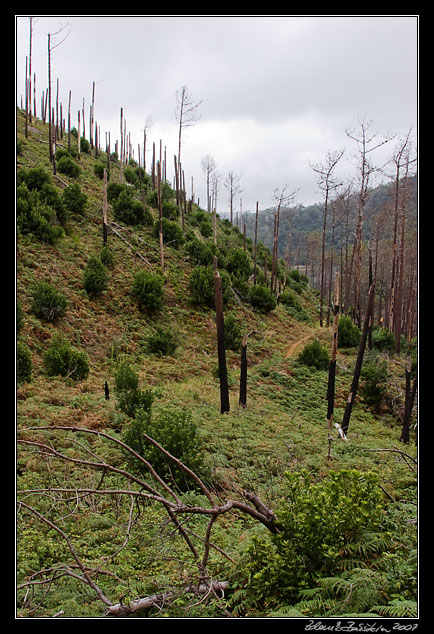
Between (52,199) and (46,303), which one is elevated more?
(52,199)

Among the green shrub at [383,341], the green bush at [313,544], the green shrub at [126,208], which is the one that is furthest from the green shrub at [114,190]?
the green bush at [313,544]

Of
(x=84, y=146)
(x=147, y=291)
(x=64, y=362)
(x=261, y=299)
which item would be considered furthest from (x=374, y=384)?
(x=84, y=146)

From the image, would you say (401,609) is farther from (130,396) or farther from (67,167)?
(67,167)

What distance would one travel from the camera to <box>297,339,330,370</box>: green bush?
2034 centimetres

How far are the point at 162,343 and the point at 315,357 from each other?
839cm

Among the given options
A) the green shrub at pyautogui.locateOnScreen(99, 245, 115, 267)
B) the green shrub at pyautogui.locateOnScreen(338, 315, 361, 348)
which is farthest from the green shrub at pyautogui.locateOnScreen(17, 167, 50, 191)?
the green shrub at pyautogui.locateOnScreen(338, 315, 361, 348)

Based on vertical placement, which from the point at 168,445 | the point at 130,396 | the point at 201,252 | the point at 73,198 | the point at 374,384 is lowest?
the point at 374,384

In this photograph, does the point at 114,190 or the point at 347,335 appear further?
the point at 114,190

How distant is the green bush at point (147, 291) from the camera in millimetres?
19562

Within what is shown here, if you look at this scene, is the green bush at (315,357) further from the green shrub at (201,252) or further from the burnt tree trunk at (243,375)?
the green shrub at (201,252)

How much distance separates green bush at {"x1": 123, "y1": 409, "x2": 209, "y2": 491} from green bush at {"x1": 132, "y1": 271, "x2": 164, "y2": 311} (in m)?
11.7

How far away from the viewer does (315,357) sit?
20422 mm

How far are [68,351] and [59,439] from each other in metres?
5.19

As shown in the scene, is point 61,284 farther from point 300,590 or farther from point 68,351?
point 300,590
